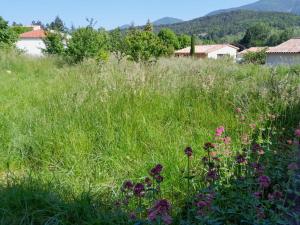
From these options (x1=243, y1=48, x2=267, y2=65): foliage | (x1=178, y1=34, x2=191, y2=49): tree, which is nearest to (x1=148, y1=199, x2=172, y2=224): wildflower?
(x1=243, y1=48, x2=267, y2=65): foliage

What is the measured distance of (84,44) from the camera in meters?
12.9

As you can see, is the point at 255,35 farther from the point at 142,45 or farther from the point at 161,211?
the point at 161,211

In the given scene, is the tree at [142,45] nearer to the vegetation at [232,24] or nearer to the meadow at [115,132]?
the meadow at [115,132]

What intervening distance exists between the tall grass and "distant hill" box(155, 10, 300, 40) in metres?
102

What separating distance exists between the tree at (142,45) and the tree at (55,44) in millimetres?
3689

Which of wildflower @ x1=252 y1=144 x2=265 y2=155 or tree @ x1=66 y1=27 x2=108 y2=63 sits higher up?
tree @ x1=66 y1=27 x2=108 y2=63

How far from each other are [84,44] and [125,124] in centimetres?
988

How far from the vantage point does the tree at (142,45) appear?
39.2 feet

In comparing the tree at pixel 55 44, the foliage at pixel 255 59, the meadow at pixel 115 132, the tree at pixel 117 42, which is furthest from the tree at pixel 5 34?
the meadow at pixel 115 132

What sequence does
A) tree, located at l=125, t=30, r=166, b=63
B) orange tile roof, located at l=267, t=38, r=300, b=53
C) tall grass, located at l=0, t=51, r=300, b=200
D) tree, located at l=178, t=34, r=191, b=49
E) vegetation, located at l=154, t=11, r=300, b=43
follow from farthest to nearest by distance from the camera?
vegetation, located at l=154, t=11, r=300, b=43
tree, located at l=178, t=34, r=191, b=49
orange tile roof, located at l=267, t=38, r=300, b=53
tree, located at l=125, t=30, r=166, b=63
tall grass, located at l=0, t=51, r=300, b=200

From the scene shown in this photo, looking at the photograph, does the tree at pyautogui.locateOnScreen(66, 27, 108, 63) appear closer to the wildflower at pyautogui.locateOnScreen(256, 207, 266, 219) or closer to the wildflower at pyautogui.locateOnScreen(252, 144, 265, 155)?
the wildflower at pyautogui.locateOnScreen(252, 144, 265, 155)

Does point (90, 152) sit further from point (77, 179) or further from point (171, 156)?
point (171, 156)

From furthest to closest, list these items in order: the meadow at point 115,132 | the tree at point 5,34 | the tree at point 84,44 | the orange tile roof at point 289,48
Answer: the orange tile roof at point 289,48, the tree at point 5,34, the tree at point 84,44, the meadow at point 115,132

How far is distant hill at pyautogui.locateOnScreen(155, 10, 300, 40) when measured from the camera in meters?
111
